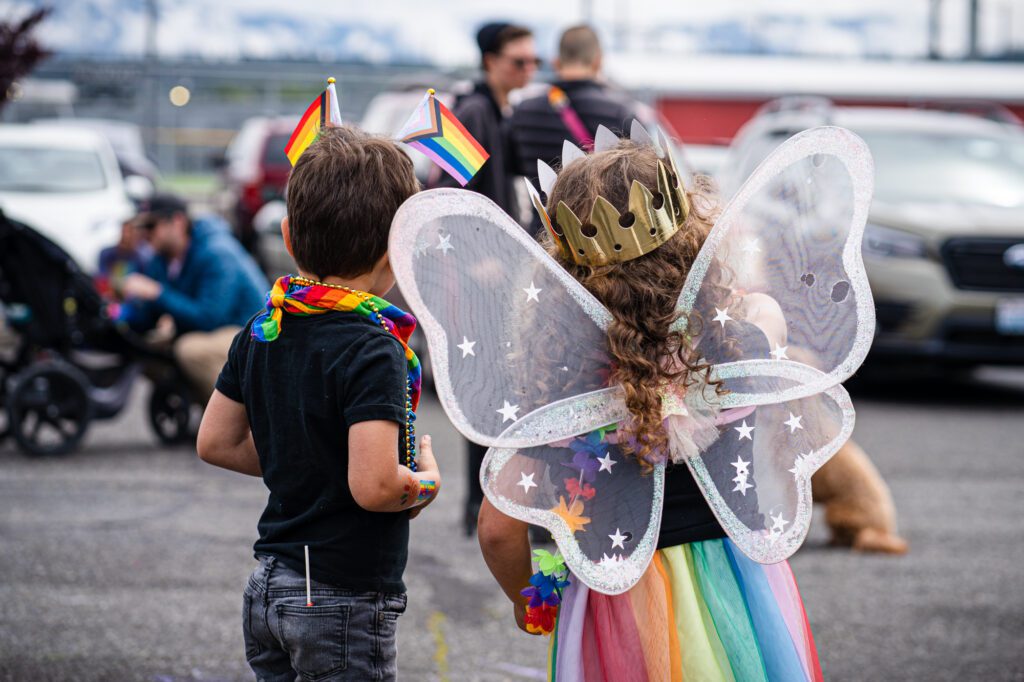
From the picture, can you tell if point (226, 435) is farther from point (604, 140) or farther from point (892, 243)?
point (892, 243)

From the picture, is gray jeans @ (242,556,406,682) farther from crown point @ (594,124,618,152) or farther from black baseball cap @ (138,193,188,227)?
black baseball cap @ (138,193,188,227)

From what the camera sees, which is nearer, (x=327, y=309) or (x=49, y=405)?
(x=327, y=309)

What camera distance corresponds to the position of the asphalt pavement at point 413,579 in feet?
12.3

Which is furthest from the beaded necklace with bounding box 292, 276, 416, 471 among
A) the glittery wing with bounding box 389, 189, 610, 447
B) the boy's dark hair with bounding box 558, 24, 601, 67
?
the boy's dark hair with bounding box 558, 24, 601, 67

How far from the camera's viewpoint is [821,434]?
2.16m

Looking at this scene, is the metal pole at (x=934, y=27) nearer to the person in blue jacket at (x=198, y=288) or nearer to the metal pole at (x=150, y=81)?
the metal pole at (x=150, y=81)

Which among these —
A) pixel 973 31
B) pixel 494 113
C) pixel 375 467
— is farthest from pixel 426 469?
pixel 973 31

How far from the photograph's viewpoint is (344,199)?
2150mm

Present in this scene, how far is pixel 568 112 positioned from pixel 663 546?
3.26m

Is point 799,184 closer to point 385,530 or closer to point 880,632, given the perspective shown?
point 385,530

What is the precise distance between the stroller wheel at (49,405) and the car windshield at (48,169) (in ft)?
21.5

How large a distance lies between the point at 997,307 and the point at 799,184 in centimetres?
659

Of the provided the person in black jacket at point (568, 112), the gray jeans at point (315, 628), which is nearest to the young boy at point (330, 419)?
the gray jeans at point (315, 628)

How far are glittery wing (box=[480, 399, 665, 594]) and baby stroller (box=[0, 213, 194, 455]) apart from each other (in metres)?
5.03
